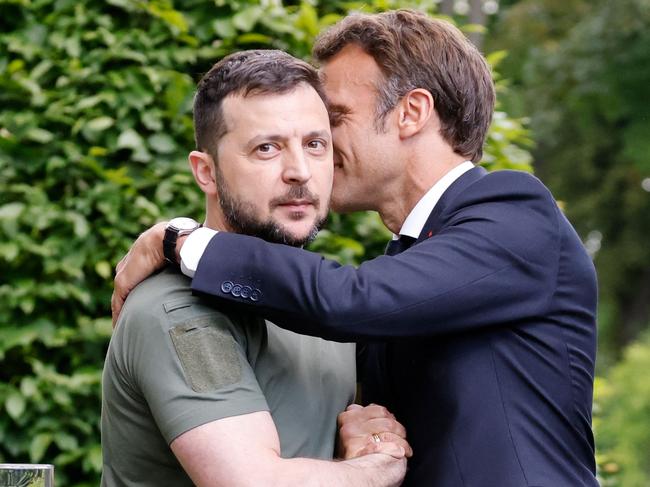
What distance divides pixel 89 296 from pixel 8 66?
3.06 feet

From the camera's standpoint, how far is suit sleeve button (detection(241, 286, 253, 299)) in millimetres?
2482

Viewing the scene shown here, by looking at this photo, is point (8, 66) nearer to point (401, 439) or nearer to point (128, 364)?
point (128, 364)

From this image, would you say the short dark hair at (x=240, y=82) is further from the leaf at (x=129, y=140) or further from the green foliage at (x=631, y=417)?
the green foliage at (x=631, y=417)

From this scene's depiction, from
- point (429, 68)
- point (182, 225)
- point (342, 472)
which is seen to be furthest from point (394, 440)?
point (429, 68)

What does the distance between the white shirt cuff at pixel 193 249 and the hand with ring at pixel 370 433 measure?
1.89 feet

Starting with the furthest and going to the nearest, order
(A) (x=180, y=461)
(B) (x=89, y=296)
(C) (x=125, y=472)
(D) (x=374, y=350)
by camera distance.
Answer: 1. (B) (x=89, y=296)
2. (D) (x=374, y=350)
3. (C) (x=125, y=472)
4. (A) (x=180, y=461)

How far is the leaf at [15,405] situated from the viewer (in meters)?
3.81

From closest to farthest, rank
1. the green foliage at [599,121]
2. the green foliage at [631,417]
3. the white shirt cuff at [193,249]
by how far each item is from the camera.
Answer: the white shirt cuff at [193,249] < the green foliage at [631,417] < the green foliage at [599,121]

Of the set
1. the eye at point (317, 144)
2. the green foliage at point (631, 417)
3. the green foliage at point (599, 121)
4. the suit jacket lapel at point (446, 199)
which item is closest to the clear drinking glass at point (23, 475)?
the eye at point (317, 144)

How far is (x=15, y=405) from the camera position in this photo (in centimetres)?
383

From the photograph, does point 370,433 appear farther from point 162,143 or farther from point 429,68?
point 162,143

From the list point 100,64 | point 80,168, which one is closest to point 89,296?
point 80,168

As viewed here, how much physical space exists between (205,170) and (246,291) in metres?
0.48

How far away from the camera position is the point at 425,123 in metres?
3.15
